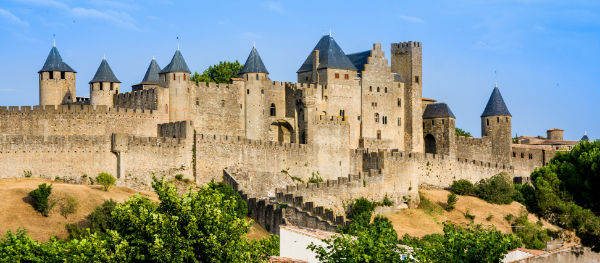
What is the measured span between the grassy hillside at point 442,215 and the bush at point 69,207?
20.4 meters

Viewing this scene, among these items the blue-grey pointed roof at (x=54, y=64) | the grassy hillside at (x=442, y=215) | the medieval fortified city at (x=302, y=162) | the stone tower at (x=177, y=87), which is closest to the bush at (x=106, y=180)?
the medieval fortified city at (x=302, y=162)

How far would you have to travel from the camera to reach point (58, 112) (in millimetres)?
66750

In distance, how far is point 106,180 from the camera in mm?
61031

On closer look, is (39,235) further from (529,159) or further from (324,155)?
(529,159)

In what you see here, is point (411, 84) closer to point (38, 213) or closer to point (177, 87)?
point (177, 87)

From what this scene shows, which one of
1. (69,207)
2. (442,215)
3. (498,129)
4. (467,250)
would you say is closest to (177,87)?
(69,207)

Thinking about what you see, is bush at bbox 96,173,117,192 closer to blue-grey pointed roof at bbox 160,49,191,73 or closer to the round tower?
blue-grey pointed roof at bbox 160,49,191,73

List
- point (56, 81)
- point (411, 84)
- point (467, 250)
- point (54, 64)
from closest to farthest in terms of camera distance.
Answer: point (467, 250), point (56, 81), point (54, 64), point (411, 84)

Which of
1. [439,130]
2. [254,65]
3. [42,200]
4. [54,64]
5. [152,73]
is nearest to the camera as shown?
[42,200]

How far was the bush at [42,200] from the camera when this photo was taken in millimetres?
55844

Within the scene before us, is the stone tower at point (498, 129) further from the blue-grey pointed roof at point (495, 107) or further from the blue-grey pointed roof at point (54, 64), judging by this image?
the blue-grey pointed roof at point (54, 64)

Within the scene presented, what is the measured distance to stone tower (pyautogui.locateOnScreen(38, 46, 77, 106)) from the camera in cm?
7153

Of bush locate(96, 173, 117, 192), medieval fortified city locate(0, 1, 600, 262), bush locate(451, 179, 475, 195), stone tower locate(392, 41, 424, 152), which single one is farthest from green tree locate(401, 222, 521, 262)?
stone tower locate(392, 41, 424, 152)

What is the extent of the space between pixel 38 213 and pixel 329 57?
31.2 metres
